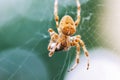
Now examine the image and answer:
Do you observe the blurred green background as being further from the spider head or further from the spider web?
the spider head

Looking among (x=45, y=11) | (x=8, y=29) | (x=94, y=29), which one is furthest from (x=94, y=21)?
(x=8, y=29)

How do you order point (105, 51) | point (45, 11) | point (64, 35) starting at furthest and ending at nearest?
point (105, 51) → point (45, 11) → point (64, 35)

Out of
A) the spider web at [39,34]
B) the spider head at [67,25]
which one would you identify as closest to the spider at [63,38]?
the spider head at [67,25]

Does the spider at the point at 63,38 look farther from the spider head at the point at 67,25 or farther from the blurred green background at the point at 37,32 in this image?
the blurred green background at the point at 37,32

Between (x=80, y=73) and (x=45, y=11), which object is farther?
(x=80, y=73)

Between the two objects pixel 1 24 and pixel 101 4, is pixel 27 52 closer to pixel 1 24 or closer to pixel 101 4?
pixel 1 24

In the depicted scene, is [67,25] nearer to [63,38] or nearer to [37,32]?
[63,38]
